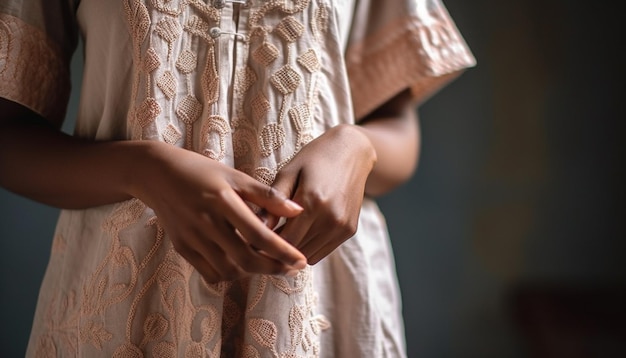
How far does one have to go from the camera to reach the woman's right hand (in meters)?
0.41

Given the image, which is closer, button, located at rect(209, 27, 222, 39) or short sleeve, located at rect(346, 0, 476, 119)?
button, located at rect(209, 27, 222, 39)

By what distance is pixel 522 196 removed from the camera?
110cm

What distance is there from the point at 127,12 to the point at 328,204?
0.22 m

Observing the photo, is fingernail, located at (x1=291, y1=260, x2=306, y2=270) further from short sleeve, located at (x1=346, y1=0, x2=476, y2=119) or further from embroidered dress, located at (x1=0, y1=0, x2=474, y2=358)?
short sleeve, located at (x1=346, y1=0, x2=476, y2=119)

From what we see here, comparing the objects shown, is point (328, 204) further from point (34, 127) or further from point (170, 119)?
point (34, 127)

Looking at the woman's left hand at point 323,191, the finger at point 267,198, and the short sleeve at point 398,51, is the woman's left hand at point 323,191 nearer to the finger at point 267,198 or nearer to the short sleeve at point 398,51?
the finger at point 267,198

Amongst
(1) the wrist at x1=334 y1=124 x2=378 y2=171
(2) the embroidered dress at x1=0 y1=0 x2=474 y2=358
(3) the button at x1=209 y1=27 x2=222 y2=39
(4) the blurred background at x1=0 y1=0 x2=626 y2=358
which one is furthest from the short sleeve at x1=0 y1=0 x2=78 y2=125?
(4) the blurred background at x1=0 y1=0 x2=626 y2=358

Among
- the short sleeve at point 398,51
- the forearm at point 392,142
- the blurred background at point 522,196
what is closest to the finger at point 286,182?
the forearm at point 392,142

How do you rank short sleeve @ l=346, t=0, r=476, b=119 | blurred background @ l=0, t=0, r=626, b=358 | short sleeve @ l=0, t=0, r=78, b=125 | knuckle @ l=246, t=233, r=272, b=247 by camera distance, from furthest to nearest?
blurred background @ l=0, t=0, r=626, b=358 → short sleeve @ l=346, t=0, r=476, b=119 → short sleeve @ l=0, t=0, r=78, b=125 → knuckle @ l=246, t=233, r=272, b=247

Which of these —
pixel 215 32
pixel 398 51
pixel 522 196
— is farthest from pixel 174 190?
pixel 522 196

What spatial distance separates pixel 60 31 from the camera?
0.56 m

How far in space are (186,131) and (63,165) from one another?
10 centimetres

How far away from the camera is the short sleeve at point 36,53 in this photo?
0.53 meters

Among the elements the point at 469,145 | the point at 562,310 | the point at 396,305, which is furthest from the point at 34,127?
the point at 562,310
